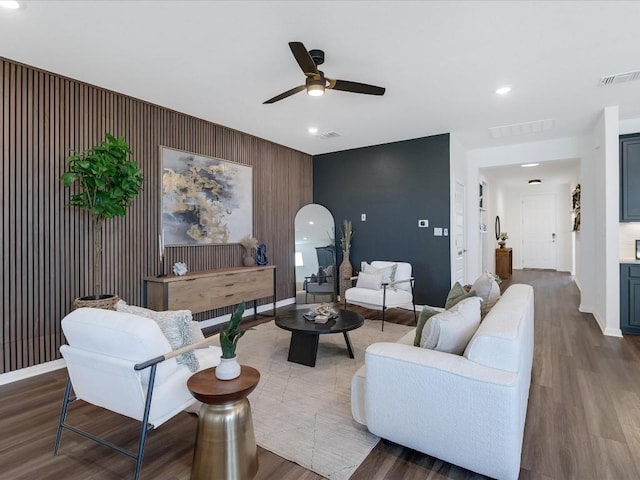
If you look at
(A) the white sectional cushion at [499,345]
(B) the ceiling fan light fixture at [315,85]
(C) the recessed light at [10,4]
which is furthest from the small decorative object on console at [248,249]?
(A) the white sectional cushion at [499,345]

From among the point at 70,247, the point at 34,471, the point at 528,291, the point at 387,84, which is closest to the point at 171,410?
the point at 34,471

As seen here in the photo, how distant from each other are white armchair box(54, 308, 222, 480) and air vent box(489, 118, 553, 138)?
493cm

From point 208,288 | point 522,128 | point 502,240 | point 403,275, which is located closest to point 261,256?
point 208,288

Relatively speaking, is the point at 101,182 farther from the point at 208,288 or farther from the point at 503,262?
the point at 503,262

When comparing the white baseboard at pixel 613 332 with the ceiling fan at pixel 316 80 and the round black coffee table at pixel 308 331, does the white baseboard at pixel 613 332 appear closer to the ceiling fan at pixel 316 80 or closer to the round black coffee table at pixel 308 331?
the round black coffee table at pixel 308 331

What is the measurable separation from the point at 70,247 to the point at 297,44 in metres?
2.81

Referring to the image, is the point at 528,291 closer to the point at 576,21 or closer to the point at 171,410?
the point at 576,21

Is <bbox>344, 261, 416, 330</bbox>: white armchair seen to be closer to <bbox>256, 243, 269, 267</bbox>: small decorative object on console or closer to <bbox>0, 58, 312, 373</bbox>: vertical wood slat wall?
<bbox>256, 243, 269, 267</bbox>: small decorative object on console

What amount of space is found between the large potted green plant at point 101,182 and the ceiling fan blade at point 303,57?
1.78m

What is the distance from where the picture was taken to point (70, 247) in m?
3.28

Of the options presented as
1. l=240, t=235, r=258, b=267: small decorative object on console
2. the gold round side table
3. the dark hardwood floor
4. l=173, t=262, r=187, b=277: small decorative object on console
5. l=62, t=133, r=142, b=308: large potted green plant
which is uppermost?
l=62, t=133, r=142, b=308: large potted green plant

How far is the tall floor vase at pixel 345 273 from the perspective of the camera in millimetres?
5793

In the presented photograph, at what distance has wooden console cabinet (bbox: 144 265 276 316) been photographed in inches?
146

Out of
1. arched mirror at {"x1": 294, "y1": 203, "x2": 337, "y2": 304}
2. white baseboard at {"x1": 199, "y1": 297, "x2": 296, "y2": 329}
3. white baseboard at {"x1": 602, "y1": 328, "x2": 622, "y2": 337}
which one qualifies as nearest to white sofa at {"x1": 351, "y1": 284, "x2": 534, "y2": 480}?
white baseboard at {"x1": 199, "y1": 297, "x2": 296, "y2": 329}
